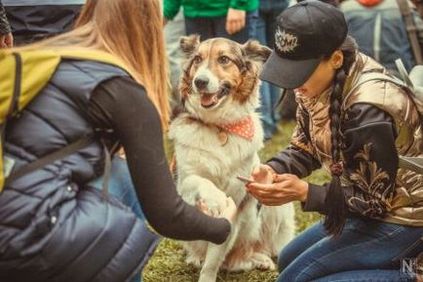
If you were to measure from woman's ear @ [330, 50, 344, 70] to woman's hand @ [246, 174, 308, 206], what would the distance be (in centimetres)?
43

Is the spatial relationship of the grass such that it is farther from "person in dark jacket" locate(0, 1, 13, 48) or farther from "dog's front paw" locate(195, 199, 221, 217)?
"person in dark jacket" locate(0, 1, 13, 48)

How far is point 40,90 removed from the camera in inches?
78.7

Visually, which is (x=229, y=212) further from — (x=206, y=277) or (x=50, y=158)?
(x=206, y=277)

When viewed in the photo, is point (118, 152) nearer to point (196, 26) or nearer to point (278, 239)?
point (278, 239)

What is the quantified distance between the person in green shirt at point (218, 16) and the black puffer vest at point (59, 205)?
3.03 meters

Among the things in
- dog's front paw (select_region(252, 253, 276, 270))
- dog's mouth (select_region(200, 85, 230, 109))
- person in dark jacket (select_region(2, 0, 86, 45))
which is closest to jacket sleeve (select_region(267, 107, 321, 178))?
dog's mouth (select_region(200, 85, 230, 109))

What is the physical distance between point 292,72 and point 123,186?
29.4 inches

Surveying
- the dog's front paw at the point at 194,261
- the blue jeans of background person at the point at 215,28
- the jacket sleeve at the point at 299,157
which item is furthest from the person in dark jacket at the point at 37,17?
the blue jeans of background person at the point at 215,28

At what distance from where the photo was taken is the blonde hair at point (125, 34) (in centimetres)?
222

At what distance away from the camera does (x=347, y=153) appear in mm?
2605

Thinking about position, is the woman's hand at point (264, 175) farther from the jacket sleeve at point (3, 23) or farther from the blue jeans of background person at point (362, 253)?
the jacket sleeve at point (3, 23)

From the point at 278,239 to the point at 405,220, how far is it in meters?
1.37

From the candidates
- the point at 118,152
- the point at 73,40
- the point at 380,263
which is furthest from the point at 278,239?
the point at 73,40

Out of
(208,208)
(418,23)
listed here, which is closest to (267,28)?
(418,23)
